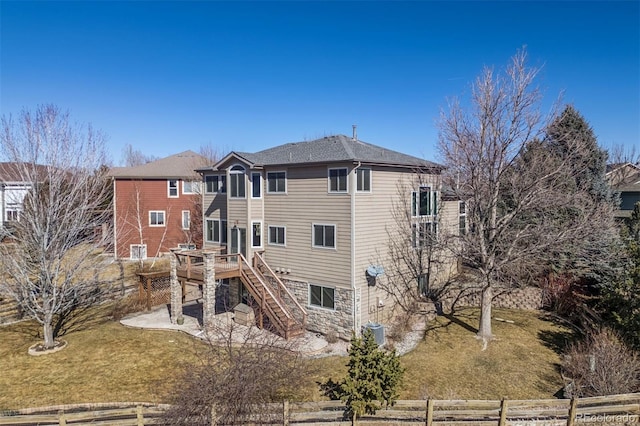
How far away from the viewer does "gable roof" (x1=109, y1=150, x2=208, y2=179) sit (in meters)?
30.7

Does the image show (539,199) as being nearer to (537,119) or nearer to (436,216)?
(537,119)

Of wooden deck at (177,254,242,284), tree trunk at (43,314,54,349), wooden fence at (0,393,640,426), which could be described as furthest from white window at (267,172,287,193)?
wooden fence at (0,393,640,426)

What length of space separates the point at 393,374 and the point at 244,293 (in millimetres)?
11545

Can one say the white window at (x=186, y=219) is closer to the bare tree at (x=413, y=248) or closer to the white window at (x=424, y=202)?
the bare tree at (x=413, y=248)

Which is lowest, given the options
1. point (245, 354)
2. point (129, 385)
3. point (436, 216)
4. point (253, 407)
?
point (129, 385)

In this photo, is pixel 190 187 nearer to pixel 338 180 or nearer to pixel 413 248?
pixel 338 180

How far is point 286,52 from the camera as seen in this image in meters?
25.0

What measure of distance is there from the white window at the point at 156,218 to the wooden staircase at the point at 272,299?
16.2 m

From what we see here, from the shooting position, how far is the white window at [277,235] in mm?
18219

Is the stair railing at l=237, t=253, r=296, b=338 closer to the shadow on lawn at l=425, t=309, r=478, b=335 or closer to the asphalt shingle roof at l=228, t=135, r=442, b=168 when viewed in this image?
the asphalt shingle roof at l=228, t=135, r=442, b=168

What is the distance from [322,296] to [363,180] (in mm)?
5538

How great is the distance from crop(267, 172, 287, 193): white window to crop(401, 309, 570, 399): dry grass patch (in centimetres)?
934

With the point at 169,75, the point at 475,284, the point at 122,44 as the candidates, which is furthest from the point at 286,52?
the point at 475,284

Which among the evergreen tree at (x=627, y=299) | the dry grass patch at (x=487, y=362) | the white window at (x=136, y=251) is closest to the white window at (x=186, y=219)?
the white window at (x=136, y=251)
